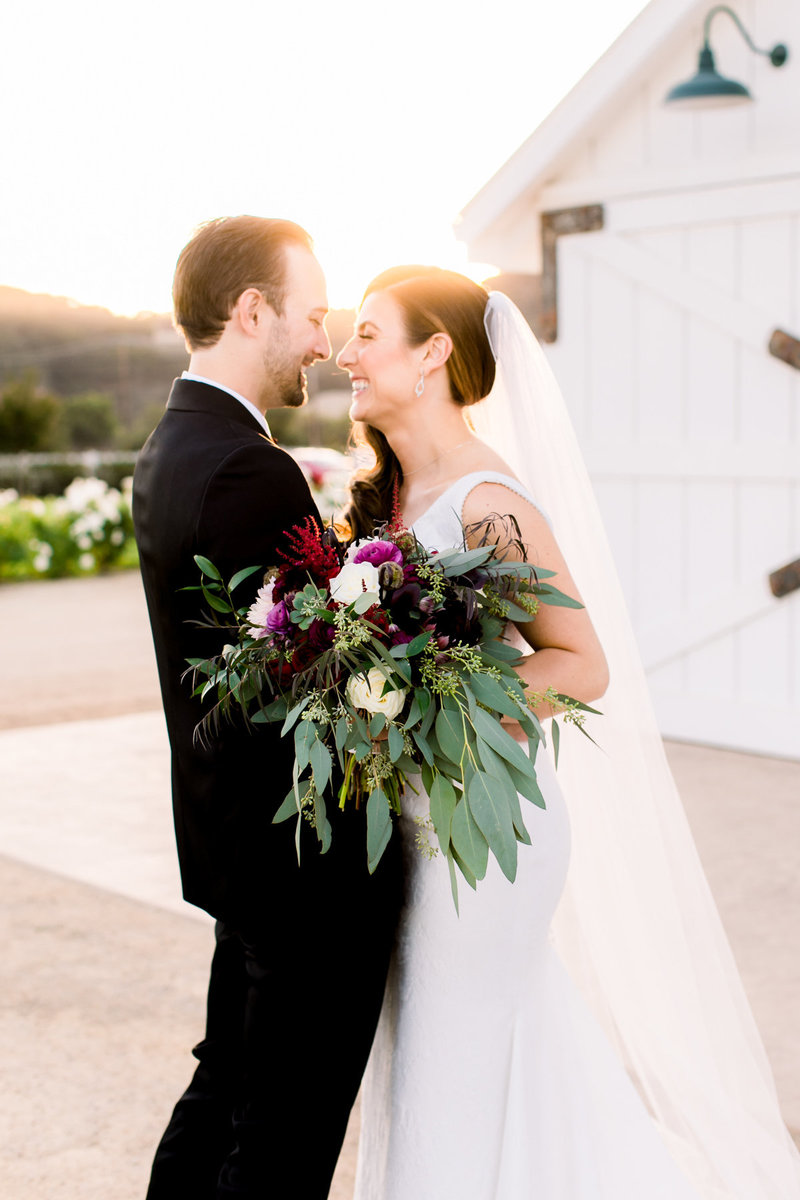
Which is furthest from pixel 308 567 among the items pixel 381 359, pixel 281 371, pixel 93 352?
pixel 93 352

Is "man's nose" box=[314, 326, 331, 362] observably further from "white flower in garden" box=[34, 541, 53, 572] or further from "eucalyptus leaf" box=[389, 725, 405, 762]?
"white flower in garden" box=[34, 541, 53, 572]

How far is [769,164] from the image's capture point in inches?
264

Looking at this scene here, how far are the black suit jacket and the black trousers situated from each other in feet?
0.30

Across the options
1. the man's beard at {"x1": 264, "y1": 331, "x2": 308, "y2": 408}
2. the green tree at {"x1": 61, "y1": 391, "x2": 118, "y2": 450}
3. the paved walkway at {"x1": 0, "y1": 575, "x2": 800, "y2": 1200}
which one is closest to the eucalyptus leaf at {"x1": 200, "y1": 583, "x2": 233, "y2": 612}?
the man's beard at {"x1": 264, "y1": 331, "x2": 308, "y2": 408}

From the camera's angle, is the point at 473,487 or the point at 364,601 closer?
the point at 364,601

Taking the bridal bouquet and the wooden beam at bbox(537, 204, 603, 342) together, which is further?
the wooden beam at bbox(537, 204, 603, 342)

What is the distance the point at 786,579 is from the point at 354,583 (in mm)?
5336

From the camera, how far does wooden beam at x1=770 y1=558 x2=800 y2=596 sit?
682 cm

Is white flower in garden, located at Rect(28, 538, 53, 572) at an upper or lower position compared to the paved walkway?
lower

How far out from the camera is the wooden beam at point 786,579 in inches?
269

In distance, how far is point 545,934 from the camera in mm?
2508

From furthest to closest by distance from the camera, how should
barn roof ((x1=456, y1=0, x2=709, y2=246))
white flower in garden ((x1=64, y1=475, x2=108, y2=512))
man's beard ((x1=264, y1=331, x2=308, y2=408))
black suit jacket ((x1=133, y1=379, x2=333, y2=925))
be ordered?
1. white flower in garden ((x1=64, y1=475, x2=108, y2=512))
2. barn roof ((x1=456, y1=0, x2=709, y2=246))
3. man's beard ((x1=264, y1=331, x2=308, y2=408))
4. black suit jacket ((x1=133, y1=379, x2=333, y2=925))

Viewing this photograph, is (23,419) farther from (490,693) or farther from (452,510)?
(490,693)

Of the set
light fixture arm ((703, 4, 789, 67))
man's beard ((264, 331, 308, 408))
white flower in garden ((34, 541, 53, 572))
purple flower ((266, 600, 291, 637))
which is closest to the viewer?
purple flower ((266, 600, 291, 637))
